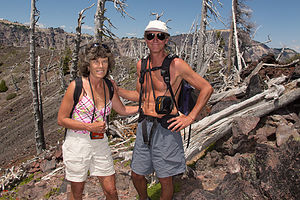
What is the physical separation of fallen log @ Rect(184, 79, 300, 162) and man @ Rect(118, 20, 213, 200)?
67.4 inches

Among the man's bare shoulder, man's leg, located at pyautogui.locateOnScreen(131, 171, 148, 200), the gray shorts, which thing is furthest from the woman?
the man's bare shoulder

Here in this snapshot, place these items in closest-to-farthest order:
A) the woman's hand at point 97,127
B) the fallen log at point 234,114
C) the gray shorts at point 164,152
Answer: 1. the woman's hand at point 97,127
2. the gray shorts at point 164,152
3. the fallen log at point 234,114

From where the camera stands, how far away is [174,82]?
9.17 feet

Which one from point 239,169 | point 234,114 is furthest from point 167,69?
point 234,114

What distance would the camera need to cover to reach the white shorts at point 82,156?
256 centimetres

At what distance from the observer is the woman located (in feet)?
8.26

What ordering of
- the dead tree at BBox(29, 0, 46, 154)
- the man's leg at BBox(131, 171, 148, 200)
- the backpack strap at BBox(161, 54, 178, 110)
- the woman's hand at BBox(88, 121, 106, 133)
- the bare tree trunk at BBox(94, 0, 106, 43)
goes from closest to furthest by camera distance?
1. the woman's hand at BBox(88, 121, 106, 133)
2. the backpack strap at BBox(161, 54, 178, 110)
3. the man's leg at BBox(131, 171, 148, 200)
4. the bare tree trunk at BBox(94, 0, 106, 43)
5. the dead tree at BBox(29, 0, 46, 154)

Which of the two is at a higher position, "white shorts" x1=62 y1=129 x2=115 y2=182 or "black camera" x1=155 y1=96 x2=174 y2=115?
"black camera" x1=155 y1=96 x2=174 y2=115

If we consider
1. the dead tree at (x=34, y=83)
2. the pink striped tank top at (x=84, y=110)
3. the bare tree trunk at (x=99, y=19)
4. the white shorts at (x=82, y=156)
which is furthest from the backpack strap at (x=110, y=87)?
the dead tree at (x=34, y=83)

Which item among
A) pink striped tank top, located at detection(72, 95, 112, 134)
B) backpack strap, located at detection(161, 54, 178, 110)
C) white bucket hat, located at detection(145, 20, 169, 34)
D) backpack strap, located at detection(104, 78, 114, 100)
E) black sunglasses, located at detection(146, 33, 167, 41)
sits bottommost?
pink striped tank top, located at detection(72, 95, 112, 134)

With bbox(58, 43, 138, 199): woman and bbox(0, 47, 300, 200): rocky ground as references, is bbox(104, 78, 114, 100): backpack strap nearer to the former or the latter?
bbox(58, 43, 138, 199): woman

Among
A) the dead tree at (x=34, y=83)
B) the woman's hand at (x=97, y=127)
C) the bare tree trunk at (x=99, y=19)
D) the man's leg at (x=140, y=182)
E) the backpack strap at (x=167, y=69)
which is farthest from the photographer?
the dead tree at (x=34, y=83)

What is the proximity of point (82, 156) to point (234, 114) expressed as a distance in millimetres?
3557

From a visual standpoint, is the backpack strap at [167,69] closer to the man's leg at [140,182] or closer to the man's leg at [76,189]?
the man's leg at [140,182]
